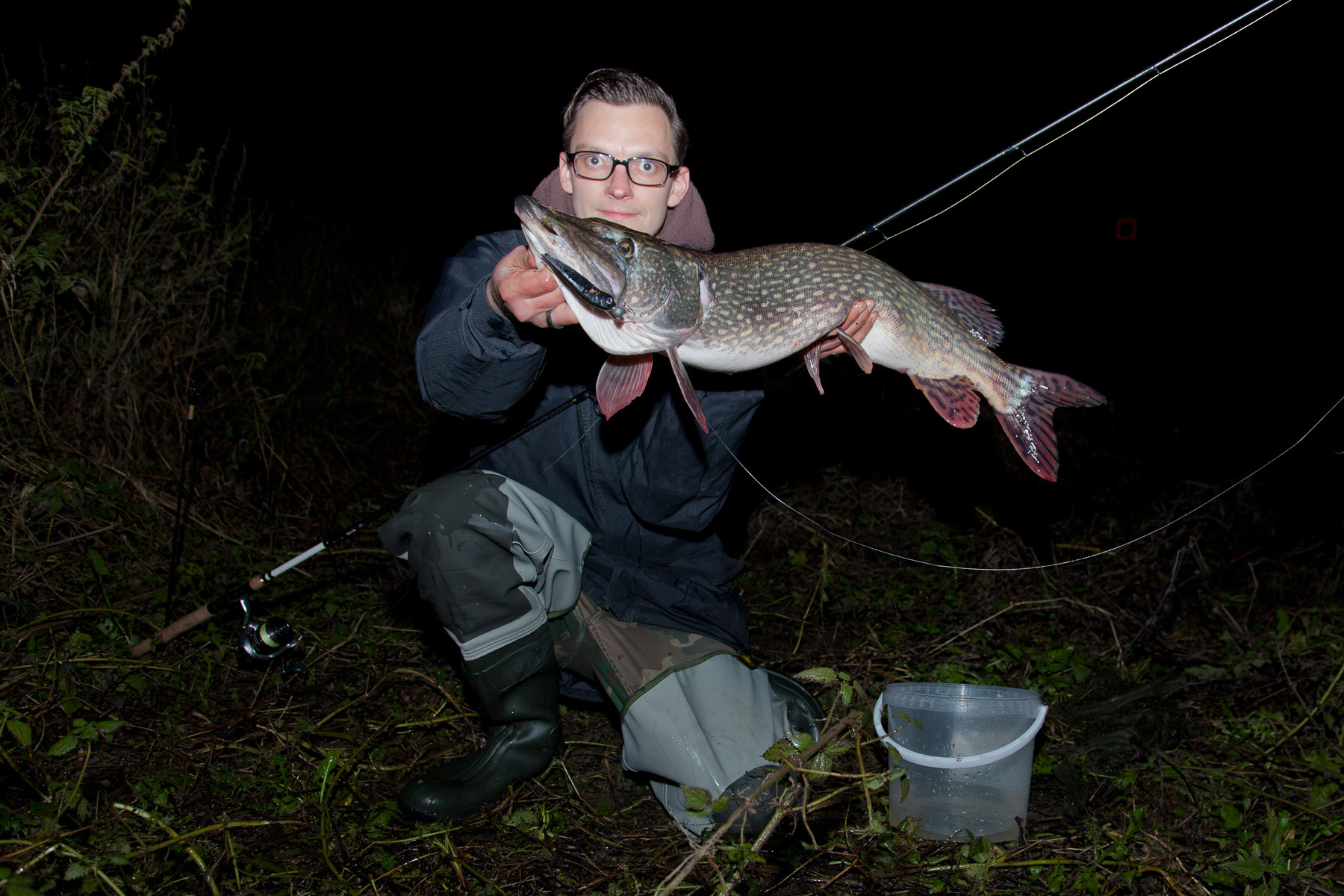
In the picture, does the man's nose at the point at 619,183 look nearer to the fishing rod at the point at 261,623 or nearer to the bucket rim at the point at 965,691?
the fishing rod at the point at 261,623

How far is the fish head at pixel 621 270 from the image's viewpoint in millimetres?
1822

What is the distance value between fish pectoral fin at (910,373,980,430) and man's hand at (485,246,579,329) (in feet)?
3.78

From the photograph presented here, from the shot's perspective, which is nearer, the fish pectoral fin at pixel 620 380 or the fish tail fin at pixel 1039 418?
the fish pectoral fin at pixel 620 380

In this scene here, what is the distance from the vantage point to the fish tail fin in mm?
2385

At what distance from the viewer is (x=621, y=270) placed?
192 centimetres

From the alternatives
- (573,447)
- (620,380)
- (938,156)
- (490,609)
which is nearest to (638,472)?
(573,447)

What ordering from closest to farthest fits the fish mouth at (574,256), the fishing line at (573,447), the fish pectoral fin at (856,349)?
the fish mouth at (574,256) → the fish pectoral fin at (856,349) → the fishing line at (573,447)

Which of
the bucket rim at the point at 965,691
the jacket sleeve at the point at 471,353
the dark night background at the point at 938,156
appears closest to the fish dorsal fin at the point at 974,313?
the bucket rim at the point at 965,691

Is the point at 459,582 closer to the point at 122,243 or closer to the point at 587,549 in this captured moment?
the point at 587,549

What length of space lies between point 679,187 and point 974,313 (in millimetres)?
1050

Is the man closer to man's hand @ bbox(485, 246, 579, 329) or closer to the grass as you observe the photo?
man's hand @ bbox(485, 246, 579, 329)

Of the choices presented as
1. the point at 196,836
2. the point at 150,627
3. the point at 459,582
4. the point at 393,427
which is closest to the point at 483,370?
the point at 459,582

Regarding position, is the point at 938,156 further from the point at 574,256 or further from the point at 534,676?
the point at 534,676

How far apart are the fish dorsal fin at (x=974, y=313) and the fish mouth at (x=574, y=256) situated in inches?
45.0
